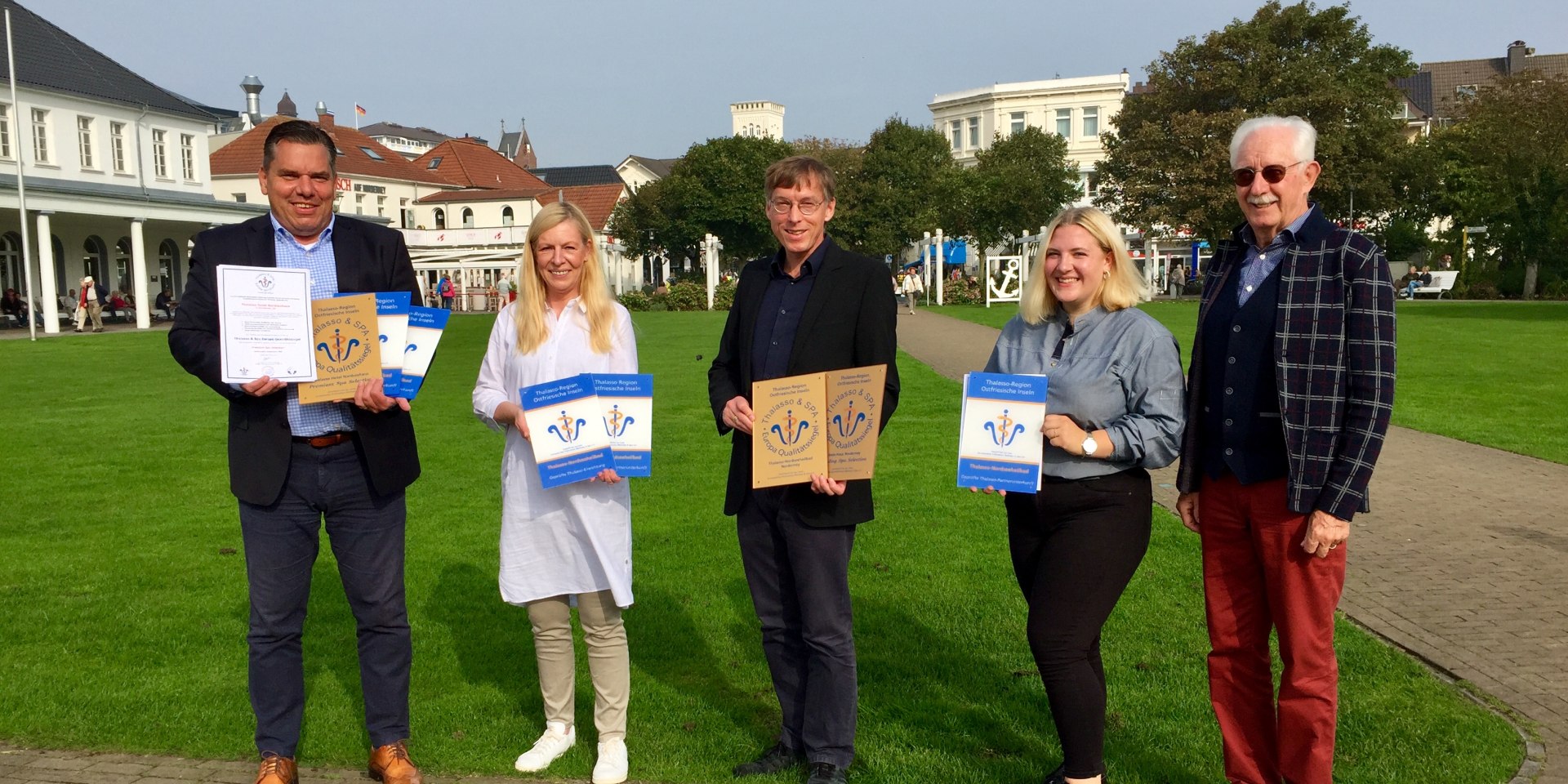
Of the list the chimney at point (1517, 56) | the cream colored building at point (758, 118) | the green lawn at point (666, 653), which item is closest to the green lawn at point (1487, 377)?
the green lawn at point (666, 653)

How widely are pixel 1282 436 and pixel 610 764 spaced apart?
2.62 meters

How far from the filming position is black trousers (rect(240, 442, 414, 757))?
394 cm

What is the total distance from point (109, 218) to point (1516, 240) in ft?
185

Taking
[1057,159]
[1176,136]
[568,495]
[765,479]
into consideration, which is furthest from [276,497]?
[1057,159]

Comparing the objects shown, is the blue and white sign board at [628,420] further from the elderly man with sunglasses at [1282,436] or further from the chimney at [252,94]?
the chimney at [252,94]

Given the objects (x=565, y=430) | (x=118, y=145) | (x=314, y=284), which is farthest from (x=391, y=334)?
Result: (x=118, y=145)

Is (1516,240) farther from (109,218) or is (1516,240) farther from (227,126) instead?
(227,126)

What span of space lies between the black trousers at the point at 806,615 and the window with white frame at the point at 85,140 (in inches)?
1988

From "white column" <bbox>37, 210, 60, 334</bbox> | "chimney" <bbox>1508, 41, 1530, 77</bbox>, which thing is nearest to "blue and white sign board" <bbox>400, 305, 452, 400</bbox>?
"white column" <bbox>37, 210, 60, 334</bbox>

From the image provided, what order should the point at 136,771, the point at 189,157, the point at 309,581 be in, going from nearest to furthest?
the point at 309,581
the point at 136,771
the point at 189,157

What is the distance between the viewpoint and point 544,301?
420 centimetres

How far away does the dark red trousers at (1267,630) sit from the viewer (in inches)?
133

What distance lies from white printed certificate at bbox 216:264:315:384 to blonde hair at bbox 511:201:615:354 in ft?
2.40

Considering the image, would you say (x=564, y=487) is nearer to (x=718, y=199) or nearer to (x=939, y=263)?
(x=939, y=263)
